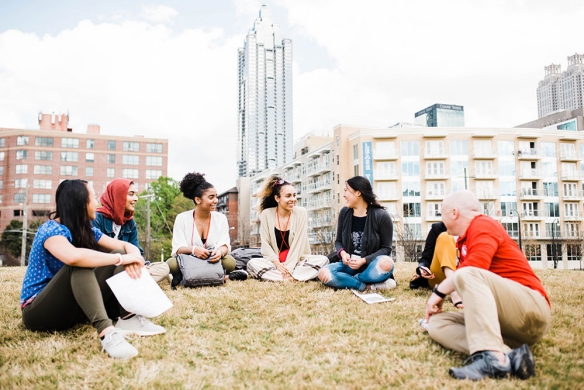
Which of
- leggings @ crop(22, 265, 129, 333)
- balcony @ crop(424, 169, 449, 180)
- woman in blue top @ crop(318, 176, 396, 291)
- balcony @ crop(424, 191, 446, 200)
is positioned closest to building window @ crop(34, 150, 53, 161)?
balcony @ crop(424, 169, 449, 180)

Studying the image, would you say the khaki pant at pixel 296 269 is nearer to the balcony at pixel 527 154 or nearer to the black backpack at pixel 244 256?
the black backpack at pixel 244 256

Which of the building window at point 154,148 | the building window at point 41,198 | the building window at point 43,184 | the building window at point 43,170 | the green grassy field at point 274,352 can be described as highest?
the building window at point 154,148

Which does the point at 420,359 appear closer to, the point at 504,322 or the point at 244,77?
the point at 504,322

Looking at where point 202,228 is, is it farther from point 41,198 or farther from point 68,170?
point 41,198

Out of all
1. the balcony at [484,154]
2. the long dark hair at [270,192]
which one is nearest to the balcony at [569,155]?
the balcony at [484,154]

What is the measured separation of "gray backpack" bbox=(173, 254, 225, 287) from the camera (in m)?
5.69

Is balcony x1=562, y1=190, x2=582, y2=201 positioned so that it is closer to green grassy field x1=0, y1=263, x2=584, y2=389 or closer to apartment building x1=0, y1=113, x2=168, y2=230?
green grassy field x1=0, y1=263, x2=584, y2=389

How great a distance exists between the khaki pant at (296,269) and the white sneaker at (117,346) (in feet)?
10.2

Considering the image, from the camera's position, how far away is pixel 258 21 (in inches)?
5177

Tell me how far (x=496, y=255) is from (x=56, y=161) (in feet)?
229

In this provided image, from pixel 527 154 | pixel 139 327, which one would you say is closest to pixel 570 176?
pixel 527 154

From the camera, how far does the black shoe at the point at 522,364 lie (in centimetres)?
262

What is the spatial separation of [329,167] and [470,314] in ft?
166

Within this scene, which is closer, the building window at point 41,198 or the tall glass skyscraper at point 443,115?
the building window at point 41,198
